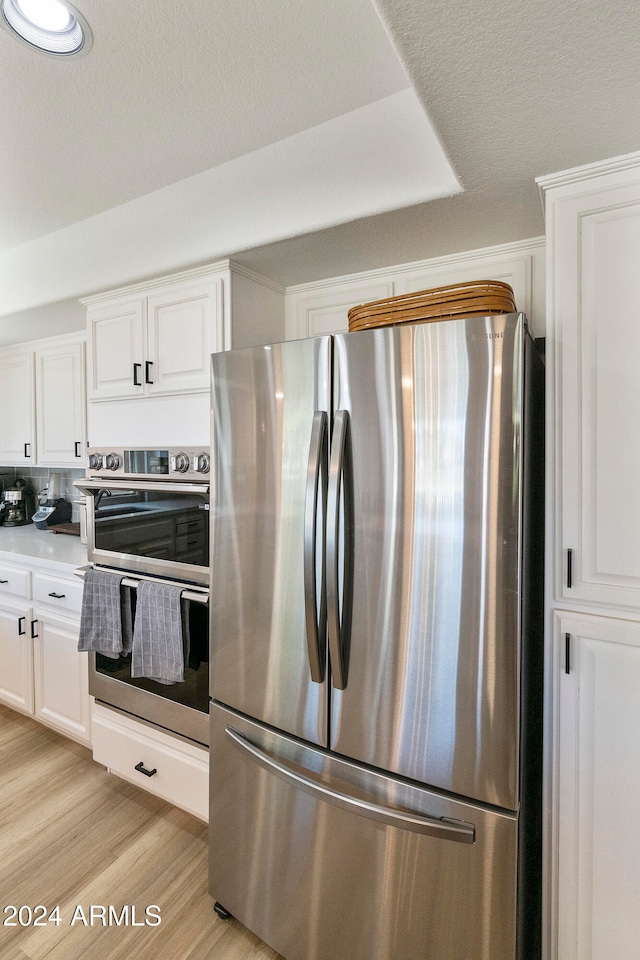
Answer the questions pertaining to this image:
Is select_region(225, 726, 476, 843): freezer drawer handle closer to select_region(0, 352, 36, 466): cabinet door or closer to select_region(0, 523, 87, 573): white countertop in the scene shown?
select_region(0, 523, 87, 573): white countertop

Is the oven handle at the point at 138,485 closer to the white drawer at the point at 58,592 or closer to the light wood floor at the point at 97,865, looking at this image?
the white drawer at the point at 58,592

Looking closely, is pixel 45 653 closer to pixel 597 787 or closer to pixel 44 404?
pixel 44 404

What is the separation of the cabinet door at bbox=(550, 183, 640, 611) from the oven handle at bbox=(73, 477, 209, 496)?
3.87 feet

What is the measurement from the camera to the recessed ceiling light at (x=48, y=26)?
1.07 m

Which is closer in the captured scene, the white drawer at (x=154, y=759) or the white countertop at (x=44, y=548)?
the white drawer at (x=154, y=759)

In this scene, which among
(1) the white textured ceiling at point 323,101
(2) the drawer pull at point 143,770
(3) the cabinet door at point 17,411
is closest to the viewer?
(1) the white textured ceiling at point 323,101

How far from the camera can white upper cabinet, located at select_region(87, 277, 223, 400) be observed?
1.83m

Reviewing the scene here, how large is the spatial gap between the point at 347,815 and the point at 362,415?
40.8 inches

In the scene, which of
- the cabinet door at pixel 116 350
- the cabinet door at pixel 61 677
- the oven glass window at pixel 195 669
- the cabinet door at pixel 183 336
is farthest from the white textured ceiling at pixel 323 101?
the cabinet door at pixel 61 677

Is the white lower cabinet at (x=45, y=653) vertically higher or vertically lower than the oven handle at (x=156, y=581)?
lower

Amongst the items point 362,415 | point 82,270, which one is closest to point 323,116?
point 362,415

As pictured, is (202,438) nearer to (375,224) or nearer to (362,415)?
(362,415)

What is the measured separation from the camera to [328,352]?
4.17ft

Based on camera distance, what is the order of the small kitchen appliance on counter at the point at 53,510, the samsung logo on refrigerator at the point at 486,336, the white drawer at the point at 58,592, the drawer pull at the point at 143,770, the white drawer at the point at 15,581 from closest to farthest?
1. the samsung logo on refrigerator at the point at 486,336
2. the drawer pull at the point at 143,770
3. the white drawer at the point at 58,592
4. the white drawer at the point at 15,581
5. the small kitchen appliance on counter at the point at 53,510
